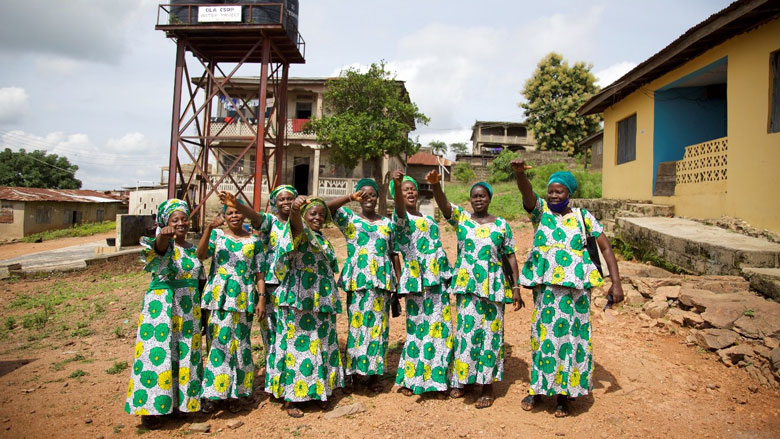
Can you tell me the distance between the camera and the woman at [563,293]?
135 inches

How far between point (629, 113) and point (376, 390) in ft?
32.7

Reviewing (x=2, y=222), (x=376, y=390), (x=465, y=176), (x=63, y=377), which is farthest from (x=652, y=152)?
(x=2, y=222)

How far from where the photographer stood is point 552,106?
2780 centimetres

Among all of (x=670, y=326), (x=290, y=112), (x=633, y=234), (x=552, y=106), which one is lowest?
(x=670, y=326)

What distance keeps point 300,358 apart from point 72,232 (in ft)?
84.7

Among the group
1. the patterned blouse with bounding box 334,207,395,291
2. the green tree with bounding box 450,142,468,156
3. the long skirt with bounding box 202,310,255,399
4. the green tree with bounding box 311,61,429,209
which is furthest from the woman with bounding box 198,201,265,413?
the green tree with bounding box 450,142,468,156

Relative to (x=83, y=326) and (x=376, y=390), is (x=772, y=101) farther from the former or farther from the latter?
(x=83, y=326)

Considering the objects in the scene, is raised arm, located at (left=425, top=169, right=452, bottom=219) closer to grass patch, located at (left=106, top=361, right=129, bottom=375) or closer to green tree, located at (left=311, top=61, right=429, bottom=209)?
grass patch, located at (left=106, top=361, right=129, bottom=375)

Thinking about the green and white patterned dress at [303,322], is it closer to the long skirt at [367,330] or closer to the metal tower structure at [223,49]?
the long skirt at [367,330]

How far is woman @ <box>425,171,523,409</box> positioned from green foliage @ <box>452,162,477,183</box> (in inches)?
991

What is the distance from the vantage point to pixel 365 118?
614 inches

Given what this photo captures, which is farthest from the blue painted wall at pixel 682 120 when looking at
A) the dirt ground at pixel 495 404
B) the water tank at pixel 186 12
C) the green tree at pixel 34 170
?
the green tree at pixel 34 170

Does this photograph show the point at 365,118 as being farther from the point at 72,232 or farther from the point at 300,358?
the point at 72,232

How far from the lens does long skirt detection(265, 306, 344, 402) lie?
3555 mm
